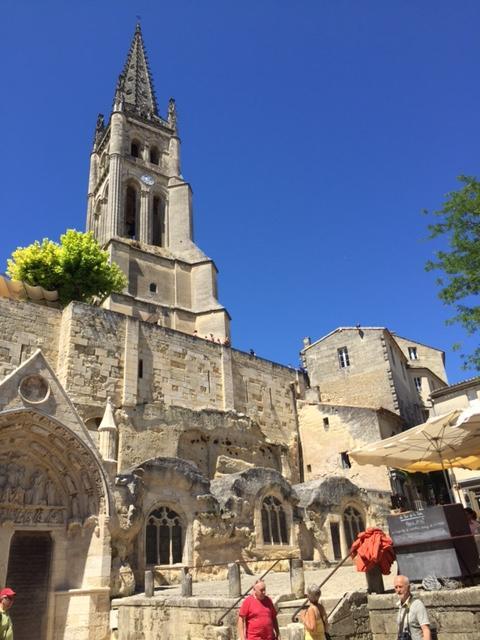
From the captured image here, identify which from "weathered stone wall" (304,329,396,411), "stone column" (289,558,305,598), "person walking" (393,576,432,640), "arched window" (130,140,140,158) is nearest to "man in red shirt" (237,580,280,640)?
"person walking" (393,576,432,640)

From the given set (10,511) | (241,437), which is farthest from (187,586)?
(241,437)

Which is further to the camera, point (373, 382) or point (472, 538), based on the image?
point (373, 382)

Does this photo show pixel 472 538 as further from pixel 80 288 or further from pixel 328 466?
pixel 80 288

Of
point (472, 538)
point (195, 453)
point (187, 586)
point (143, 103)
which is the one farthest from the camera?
point (143, 103)

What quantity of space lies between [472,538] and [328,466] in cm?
1950

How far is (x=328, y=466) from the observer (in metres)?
26.0

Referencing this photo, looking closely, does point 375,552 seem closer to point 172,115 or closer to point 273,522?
point 273,522

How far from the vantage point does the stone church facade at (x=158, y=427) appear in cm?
1196

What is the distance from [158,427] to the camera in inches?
817

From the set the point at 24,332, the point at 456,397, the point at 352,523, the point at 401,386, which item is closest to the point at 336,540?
the point at 352,523

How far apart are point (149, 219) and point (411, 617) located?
36398mm

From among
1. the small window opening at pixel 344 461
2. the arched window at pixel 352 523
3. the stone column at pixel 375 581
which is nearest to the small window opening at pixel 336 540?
the arched window at pixel 352 523

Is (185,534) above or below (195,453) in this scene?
below

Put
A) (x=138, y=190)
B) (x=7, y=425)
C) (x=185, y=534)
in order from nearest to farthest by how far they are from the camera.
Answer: (x=7, y=425) → (x=185, y=534) → (x=138, y=190)
